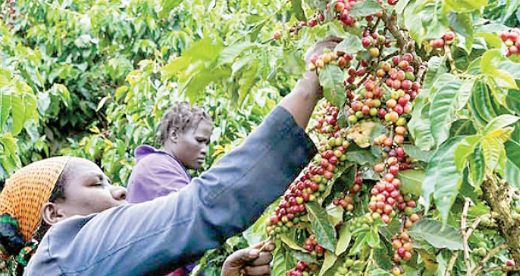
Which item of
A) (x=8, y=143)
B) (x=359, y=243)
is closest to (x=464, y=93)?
(x=359, y=243)

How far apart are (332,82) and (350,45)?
0.24 ft

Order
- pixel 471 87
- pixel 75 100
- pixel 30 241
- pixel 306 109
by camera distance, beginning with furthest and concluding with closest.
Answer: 1. pixel 75 100
2. pixel 30 241
3. pixel 306 109
4. pixel 471 87

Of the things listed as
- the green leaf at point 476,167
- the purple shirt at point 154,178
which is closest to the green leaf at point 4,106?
the purple shirt at point 154,178

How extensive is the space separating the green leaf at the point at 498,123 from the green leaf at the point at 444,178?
2.0 inches

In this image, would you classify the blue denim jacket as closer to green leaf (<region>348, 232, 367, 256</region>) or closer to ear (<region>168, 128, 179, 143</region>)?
green leaf (<region>348, 232, 367, 256</region>)

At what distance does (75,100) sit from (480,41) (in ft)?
17.5

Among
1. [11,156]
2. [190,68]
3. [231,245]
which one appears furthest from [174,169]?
[190,68]

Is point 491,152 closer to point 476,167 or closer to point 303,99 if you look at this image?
point 476,167

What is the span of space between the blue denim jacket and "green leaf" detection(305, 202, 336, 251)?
101 millimetres

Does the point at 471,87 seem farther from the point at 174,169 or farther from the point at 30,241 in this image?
the point at 174,169

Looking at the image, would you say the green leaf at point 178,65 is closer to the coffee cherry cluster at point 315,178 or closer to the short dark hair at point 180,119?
the coffee cherry cluster at point 315,178

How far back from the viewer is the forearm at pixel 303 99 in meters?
1.45

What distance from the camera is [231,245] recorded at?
136 inches

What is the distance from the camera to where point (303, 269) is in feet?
5.11
